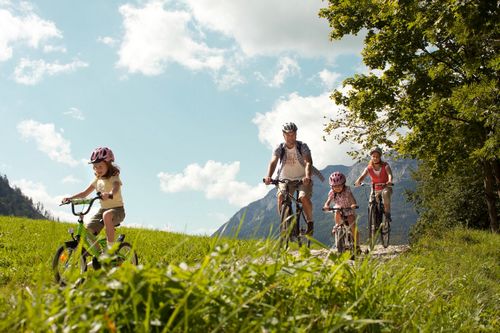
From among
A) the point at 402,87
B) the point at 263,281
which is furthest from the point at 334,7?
the point at 263,281

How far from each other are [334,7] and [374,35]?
2.21 metres

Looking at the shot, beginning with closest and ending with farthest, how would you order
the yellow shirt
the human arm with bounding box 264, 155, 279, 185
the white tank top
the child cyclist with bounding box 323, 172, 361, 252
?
1. the yellow shirt
2. the child cyclist with bounding box 323, 172, 361, 252
3. the white tank top
4. the human arm with bounding box 264, 155, 279, 185

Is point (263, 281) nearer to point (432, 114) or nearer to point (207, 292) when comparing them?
point (207, 292)

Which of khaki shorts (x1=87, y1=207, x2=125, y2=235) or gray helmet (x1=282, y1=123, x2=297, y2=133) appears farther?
gray helmet (x1=282, y1=123, x2=297, y2=133)

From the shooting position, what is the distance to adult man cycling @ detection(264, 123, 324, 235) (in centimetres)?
1033

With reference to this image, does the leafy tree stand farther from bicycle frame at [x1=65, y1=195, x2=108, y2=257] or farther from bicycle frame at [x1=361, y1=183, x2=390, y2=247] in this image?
bicycle frame at [x1=65, y1=195, x2=108, y2=257]

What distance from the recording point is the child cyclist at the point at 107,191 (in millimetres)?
7797

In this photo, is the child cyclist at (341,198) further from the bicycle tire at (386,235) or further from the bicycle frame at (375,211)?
the bicycle tire at (386,235)

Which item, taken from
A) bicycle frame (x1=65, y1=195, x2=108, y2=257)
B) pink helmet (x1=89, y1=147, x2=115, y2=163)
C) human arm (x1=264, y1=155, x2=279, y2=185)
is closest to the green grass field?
bicycle frame (x1=65, y1=195, x2=108, y2=257)

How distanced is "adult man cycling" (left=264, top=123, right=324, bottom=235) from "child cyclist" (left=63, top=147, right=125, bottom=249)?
3.27 metres

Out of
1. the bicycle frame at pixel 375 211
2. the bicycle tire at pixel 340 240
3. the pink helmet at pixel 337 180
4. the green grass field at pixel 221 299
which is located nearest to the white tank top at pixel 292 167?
the pink helmet at pixel 337 180

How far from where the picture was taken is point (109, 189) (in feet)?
26.3

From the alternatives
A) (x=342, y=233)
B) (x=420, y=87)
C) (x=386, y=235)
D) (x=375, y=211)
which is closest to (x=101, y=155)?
(x=342, y=233)

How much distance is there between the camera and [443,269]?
9383mm
